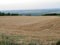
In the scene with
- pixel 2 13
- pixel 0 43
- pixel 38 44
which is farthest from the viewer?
pixel 2 13

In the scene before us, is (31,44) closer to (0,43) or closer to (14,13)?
(0,43)

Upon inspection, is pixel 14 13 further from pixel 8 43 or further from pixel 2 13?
pixel 8 43

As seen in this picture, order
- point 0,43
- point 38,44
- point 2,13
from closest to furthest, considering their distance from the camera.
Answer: point 38,44
point 0,43
point 2,13

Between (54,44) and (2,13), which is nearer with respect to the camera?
(54,44)

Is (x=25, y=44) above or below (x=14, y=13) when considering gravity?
above

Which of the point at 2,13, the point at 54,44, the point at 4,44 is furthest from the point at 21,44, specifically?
the point at 2,13

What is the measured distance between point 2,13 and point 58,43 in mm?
40407

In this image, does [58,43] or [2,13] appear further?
[2,13]

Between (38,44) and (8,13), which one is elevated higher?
(38,44)


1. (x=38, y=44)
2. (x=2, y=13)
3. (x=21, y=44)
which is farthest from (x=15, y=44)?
(x=2, y=13)

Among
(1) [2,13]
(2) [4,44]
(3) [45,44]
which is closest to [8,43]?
(2) [4,44]

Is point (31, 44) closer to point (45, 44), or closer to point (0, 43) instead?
point (45, 44)

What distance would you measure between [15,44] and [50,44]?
5.04ft

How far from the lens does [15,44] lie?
32.5 feet
